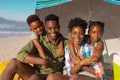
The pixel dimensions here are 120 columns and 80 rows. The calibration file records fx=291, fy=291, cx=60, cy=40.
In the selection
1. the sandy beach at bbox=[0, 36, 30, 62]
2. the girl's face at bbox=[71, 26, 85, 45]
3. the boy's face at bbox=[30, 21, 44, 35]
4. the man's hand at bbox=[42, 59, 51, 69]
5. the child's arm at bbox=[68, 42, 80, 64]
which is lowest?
the sandy beach at bbox=[0, 36, 30, 62]

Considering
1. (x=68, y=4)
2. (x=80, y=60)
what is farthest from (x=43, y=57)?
(x=68, y=4)

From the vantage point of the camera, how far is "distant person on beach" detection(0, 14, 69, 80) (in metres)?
3.49

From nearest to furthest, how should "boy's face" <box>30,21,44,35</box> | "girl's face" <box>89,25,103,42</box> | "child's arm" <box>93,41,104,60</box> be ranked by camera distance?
"child's arm" <box>93,41,104,60</box>, "girl's face" <box>89,25,103,42</box>, "boy's face" <box>30,21,44,35</box>

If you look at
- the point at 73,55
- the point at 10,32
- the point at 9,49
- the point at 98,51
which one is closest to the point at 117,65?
the point at 98,51

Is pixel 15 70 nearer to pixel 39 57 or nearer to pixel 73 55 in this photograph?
pixel 39 57

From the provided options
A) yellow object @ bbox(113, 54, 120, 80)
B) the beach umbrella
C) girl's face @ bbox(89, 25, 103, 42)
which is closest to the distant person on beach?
girl's face @ bbox(89, 25, 103, 42)

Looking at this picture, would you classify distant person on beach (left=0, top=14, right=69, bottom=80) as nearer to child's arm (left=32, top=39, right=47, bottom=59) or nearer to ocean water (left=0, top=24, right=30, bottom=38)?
child's arm (left=32, top=39, right=47, bottom=59)

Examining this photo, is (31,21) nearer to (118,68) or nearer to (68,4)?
(118,68)

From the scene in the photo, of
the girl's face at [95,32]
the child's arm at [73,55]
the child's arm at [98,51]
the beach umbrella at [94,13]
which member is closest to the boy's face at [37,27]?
the child's arm at [73,55]

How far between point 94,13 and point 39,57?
9.27 ft

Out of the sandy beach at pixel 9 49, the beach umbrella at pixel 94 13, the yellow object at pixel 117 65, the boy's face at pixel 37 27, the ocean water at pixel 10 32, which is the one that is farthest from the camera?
the ocean water at pixel 10 32

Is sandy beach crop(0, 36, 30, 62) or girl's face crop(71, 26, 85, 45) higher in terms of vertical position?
girl's face crop(71, 26, 85, 45)

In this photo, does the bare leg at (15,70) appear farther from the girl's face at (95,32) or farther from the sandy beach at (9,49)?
the sandy beach at (9,49)

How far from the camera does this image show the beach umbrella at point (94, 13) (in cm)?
588
